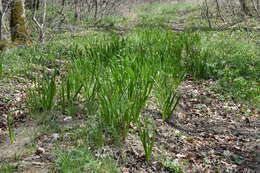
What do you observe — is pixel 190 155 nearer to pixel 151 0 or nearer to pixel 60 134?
pixel 60 134

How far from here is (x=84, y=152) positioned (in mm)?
2961

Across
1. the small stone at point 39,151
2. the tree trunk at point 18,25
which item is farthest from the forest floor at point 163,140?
the tree trunk at point 18,25

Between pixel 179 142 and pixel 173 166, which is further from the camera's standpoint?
pixel 179 142

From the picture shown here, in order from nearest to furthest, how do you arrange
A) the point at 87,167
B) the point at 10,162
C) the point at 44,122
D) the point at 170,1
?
the point at 87,167, the point at 10,162, the point at 44,122, the point at 170,1

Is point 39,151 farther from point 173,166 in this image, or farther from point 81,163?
point 173,166

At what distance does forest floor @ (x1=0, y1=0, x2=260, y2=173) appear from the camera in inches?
124

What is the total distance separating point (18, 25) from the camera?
848 cm

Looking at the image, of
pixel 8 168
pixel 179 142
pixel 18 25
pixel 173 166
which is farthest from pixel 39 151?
pixel 18 25

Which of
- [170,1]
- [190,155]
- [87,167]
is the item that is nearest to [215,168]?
[190,155]

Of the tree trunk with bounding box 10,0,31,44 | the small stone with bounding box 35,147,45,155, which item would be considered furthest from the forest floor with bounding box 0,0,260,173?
the tree trunk with bounding box 10,0,31,44

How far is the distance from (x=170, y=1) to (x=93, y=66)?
82.1ft

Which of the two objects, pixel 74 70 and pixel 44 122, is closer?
pixel 44 122

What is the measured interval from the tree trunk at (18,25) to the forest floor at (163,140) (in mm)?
3731

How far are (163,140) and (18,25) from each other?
6086 mm
